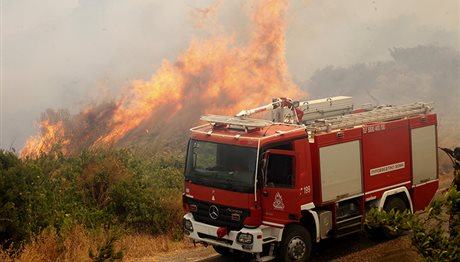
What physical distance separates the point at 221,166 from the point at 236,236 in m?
1.37

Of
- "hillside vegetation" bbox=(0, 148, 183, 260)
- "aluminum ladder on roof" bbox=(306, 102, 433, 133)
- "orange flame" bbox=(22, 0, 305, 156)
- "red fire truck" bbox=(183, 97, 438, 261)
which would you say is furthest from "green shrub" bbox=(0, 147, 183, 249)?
"orange flame" bbox=(22, 0, 305, 156)

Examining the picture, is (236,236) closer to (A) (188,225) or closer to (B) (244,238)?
(B) (244,238)

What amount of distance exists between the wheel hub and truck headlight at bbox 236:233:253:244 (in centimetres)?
92

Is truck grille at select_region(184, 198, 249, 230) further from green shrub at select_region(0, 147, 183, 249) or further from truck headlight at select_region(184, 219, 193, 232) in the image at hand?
green shrub at select_region(0, 147, 183, 249)

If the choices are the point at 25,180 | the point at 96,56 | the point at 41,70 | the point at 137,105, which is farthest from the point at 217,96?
the point at 25,180

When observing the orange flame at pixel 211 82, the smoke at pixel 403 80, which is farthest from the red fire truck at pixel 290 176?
the smoke at pixel 403 80

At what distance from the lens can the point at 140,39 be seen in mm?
32375

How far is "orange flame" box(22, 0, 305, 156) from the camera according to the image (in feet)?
89.8

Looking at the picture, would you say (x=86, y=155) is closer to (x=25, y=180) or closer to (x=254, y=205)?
(x=25, y=180)

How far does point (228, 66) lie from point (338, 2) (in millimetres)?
16491

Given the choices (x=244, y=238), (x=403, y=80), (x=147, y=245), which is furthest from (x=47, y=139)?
(x=403, y=80)

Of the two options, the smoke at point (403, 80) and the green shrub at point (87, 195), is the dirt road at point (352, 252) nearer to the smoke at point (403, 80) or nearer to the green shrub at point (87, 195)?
the green shrub at point (87, 195)

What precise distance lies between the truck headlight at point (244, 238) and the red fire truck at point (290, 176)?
0.02m

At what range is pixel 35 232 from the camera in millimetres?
12070
